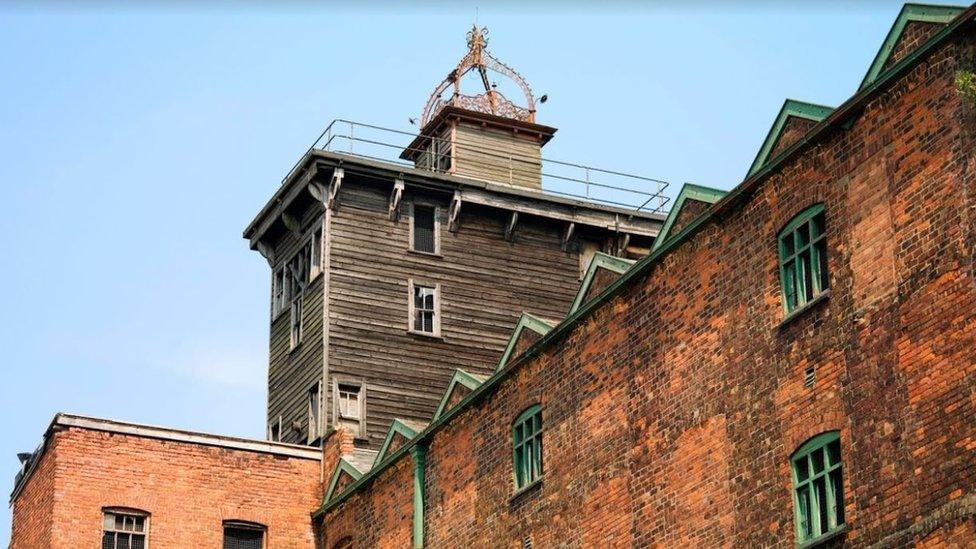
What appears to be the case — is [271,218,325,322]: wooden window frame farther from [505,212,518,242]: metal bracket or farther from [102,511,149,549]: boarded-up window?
[102,511,149,549]: boarded-up window

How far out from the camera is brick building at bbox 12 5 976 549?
73.2 ft

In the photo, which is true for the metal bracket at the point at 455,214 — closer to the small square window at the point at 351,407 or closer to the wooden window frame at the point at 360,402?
the wooden window frame at the point at 360,402

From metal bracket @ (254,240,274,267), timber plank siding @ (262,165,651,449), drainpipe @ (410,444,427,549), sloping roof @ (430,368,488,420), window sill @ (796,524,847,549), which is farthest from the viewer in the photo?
metal bracket @ (254,240,274,267)

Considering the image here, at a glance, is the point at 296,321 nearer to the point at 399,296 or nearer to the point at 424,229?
the point at 399,296

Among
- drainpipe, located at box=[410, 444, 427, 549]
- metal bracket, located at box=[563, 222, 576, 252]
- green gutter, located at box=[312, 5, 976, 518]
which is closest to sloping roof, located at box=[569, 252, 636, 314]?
green gutter, located at box=[312, 5, 976, 518]

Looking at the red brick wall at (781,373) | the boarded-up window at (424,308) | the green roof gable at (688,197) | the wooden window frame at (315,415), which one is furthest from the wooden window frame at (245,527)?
the green roof gable at (688,197)

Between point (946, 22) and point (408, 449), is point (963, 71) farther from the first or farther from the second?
point (408, 449)

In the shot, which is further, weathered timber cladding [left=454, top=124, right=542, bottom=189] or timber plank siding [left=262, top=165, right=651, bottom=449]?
weathered timber cladding [left=454, top=124, right=542, bottom=189]

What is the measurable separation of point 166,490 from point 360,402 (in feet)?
17.9

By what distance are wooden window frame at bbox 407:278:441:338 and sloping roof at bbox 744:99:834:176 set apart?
18965mm

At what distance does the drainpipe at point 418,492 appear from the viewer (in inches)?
1388

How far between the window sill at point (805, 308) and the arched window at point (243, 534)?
19.3m

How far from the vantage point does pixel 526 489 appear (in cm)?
3158

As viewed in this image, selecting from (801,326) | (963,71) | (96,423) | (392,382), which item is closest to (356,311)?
(392,382)
